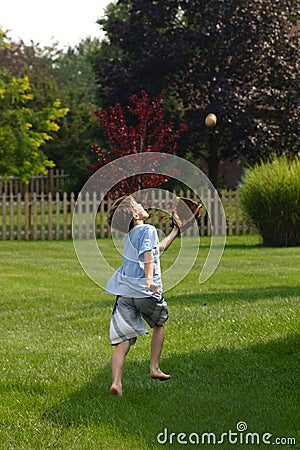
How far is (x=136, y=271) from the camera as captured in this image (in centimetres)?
557

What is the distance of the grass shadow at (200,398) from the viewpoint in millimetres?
5000

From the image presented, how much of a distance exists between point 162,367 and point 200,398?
0.91m

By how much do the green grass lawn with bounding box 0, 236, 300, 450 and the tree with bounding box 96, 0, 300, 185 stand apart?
46.4 feet

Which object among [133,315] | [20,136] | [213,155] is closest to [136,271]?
[133,315]

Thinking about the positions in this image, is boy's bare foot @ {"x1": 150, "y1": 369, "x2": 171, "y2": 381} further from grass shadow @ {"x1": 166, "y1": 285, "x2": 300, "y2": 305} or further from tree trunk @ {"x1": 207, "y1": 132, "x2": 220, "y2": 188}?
tree trunk @ {"x1": 207, "y1": 132, "x2": 220, "y2": 188}

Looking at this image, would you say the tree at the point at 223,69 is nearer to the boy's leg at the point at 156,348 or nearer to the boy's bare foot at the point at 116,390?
the boy's leg at the point at 156,348

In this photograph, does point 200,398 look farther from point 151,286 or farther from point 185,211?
point 185,211

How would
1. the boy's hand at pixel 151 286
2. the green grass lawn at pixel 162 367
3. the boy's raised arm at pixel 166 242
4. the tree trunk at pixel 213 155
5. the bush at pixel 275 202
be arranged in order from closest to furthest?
1. the green grass lawn at pixel 162 367
2. the boy's hand at pixel 151 286
3. the boy's raised arm at pixel 166 242
4. the bush at pixel 275 202
5. the tree trunk at pixel 213 155

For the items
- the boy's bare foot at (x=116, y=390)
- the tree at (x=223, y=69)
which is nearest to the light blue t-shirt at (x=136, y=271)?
the boy's bare foot at (x=116, y=390)

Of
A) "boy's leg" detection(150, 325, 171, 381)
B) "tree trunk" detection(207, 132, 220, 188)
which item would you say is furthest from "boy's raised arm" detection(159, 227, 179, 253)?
"tree trunk" detection(207, 132, 220, 188)

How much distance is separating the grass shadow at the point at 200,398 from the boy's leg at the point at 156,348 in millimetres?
80

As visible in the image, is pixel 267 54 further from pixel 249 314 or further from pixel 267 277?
pixel 249 314

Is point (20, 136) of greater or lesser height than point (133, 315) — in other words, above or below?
above

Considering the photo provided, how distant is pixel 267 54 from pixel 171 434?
21.2 m
